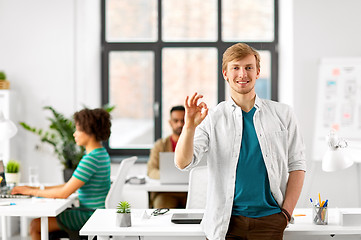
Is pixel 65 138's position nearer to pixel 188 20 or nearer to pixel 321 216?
pixel 188 20

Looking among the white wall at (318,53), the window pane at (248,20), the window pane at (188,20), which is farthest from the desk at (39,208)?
the window pane at (248,20)

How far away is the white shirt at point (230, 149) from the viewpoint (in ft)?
7.55

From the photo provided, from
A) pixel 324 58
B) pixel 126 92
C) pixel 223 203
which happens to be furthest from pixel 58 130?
pixel 223 203

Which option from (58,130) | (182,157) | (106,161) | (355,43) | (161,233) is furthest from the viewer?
(355,43)

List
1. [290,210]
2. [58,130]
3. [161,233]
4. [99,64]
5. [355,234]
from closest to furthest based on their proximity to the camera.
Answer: [290,210] → [161,233] → [355,234] → [58,130] → [99,64]

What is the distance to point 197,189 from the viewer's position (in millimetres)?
3414

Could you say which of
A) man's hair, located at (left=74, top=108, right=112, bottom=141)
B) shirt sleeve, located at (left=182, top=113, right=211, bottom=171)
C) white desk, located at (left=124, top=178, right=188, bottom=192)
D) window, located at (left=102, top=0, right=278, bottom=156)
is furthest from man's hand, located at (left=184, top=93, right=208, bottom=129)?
window, located at (left=102, top=0, right=278, bottom=156)

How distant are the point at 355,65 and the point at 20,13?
3722 millimetres

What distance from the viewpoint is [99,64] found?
6.37 metres

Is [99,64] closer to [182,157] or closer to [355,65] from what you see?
[355,65]

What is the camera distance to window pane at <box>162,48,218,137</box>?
20.9 ft

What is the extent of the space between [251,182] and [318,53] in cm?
378

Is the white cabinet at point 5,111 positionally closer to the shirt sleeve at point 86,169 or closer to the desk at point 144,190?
the desk at point 144,190

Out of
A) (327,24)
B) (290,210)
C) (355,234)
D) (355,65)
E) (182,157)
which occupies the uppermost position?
(327,24)
